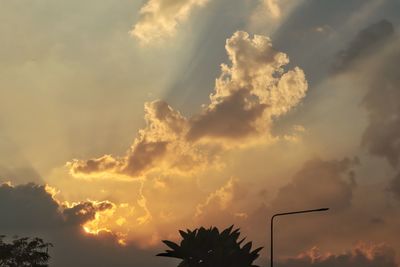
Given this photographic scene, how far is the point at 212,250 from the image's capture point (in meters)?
65.6

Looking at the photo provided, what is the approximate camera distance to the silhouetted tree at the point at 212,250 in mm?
64062

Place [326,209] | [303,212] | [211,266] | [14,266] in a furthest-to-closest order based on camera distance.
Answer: [14,266]
[211,266]
[303,212]
[326,209]

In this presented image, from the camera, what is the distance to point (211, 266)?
6366cm

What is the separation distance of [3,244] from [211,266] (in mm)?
50965

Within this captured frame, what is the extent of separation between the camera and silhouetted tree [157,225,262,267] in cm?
6406

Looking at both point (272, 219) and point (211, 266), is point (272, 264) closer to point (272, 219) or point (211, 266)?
point (272, 219)

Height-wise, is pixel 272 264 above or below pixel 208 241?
below

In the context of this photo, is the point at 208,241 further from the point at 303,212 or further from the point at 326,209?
the point at 326,209

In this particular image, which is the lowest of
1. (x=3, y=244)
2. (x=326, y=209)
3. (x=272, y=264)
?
(x=272, y=264)

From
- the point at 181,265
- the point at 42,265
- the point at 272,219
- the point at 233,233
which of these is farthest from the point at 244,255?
the point at 42,265

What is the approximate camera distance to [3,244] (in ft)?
326

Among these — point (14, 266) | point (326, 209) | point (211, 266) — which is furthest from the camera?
point (14, 266)

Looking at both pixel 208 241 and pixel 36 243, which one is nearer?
pixel 208 241

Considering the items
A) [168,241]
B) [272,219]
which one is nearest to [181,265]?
[168,241]
